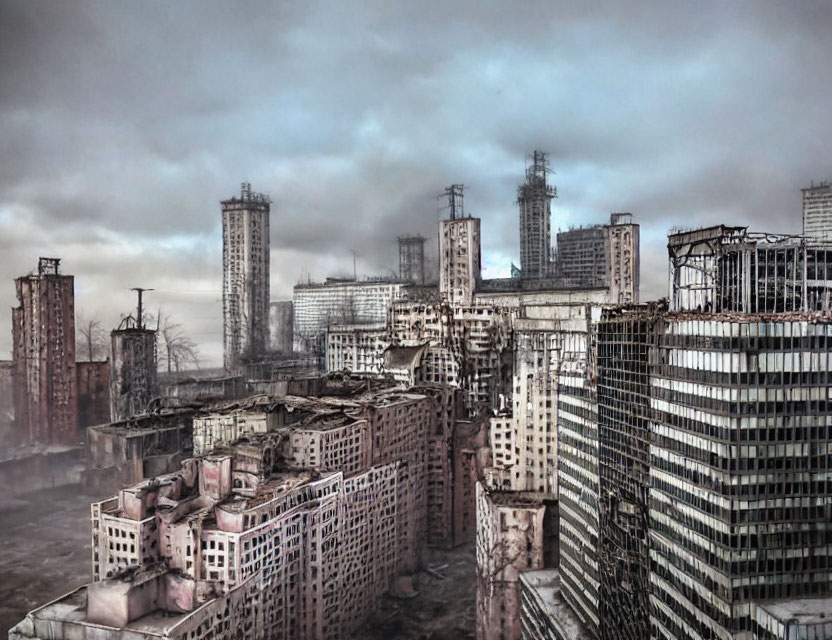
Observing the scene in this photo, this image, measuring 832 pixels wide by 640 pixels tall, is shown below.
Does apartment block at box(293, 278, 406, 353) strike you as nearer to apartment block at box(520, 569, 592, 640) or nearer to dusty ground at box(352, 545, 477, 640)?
dusty ground at box(352, 545, 477, 640)

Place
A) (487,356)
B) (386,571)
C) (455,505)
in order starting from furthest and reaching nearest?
1. (487,356)
2. (455,505)
3. (386,571)

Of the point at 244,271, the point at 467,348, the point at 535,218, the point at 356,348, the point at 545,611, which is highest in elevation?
the point at 535,218

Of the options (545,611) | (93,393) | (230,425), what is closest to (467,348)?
(230,425)

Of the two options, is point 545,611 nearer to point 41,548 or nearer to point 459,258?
point 41,548

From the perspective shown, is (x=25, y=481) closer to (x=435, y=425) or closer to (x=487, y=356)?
(x=435, y=425)

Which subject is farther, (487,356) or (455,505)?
(487,356)

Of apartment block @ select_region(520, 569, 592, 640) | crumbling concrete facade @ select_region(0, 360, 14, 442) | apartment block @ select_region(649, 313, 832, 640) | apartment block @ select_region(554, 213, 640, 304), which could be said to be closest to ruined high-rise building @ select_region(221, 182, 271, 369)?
crumbling concrete facade @ select_region(0, 360, 14, 442)

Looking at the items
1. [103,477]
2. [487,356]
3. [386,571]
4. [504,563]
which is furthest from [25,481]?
[504,563]
